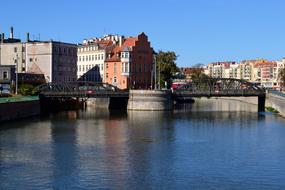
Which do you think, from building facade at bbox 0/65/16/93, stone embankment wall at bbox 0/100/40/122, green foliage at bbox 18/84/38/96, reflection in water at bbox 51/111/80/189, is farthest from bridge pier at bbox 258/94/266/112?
building facade at bbox 0/65/16/93

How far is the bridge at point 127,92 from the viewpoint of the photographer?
3671 inches

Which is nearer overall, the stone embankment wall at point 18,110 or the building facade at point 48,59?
the stone embankment wall at point 18,110

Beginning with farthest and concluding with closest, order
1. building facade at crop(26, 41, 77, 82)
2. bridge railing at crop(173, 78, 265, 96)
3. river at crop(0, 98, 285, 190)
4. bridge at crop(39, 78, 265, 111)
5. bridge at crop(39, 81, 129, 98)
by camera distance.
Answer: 1. building facade at crop(26, 41, 77, 82)
2. bridge railing at crop(173, 78, 265, 96)
3. bridge at crop(39, 78, 265, 111)
4. bridge at crop(39, 81, 129, 98)
5. river at crop(0, 98, 285, 190)

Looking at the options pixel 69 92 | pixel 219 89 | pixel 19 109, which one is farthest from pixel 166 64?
pixel 19 109

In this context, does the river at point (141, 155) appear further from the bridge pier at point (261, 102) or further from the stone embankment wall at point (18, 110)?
the bridge pier at point (261, 102)

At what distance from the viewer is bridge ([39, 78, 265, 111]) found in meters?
93.2

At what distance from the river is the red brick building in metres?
48.3

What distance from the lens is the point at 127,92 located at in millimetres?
98000

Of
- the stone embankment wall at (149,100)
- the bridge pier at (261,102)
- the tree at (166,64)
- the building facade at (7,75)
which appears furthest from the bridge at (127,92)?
the tree at (166,64)

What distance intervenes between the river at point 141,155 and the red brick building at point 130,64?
48.3 m

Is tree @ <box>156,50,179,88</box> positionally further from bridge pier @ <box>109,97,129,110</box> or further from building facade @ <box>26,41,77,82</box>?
bridge pier @ <box>109,97,129,110</box>

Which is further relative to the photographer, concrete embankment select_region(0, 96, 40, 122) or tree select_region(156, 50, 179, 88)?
Answer: tree select_region(156, 50, 179, 88)

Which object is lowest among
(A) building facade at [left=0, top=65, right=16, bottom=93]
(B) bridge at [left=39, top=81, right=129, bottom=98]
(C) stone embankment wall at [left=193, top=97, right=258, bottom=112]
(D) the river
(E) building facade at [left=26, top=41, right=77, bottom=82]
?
(D) the river

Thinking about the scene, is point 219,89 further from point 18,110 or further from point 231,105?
point 18,110
